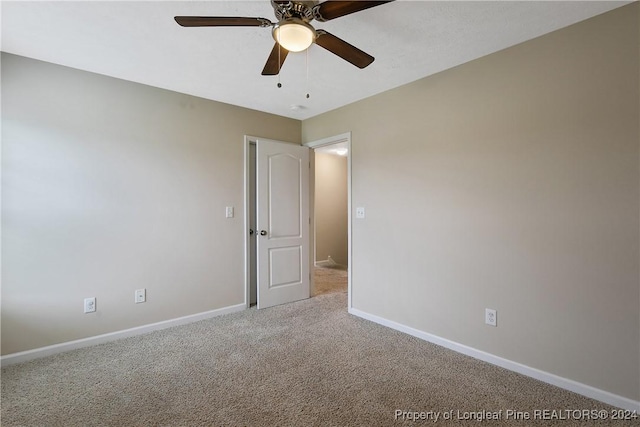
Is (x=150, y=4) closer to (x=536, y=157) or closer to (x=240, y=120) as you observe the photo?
(x=240, y=120)

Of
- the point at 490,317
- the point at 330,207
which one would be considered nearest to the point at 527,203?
the point at 490,317

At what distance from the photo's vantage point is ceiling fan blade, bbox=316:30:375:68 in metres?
1.61

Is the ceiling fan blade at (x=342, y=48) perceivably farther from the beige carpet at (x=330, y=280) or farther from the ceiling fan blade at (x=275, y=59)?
the beige carpet at (x=330, y=280)

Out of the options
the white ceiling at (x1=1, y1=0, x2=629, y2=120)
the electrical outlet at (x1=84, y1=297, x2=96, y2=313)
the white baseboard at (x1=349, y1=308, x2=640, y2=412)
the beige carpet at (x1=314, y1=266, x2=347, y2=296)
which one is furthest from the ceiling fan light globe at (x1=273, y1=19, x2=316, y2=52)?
the beige carpet at (x1=314, y1=266, x2=347, y2=296)

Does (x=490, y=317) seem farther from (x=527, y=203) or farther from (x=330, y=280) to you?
(x=330, y=280)

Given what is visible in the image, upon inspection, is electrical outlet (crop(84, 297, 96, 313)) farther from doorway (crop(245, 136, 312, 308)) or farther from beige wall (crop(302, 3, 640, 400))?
beige wall (crop(302, 3, 640, 400))

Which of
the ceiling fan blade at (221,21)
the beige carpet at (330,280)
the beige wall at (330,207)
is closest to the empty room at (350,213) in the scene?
the ceiling fan blade at (221,21)

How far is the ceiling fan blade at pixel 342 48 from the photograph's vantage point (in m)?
1.61

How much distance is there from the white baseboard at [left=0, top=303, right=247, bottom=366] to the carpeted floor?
75 millimetres

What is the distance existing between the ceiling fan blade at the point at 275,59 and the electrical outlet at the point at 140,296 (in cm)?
235

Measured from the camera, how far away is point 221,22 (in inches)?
58.9

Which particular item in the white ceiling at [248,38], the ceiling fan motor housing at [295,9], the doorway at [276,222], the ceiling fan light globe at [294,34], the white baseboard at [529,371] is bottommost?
the white baseboard at [529,371]

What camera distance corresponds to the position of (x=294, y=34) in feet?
4.98

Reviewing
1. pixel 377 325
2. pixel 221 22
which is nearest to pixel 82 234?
pixel 221 22
